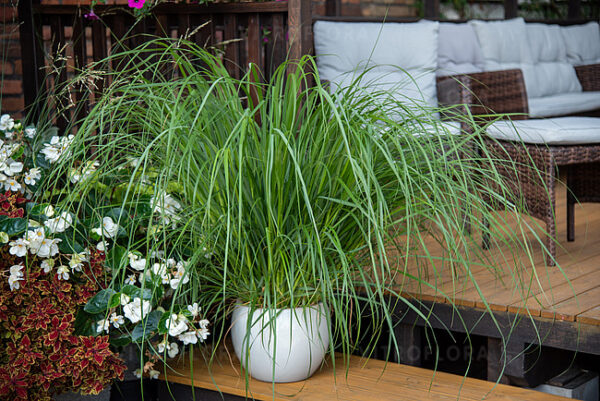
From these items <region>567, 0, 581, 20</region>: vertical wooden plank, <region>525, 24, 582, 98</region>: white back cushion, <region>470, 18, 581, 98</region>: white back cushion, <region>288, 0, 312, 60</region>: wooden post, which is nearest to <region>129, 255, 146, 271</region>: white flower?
<region>288, 0, 312, 60</region>: wooden post

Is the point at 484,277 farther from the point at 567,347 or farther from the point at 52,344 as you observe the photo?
the point at 52,344

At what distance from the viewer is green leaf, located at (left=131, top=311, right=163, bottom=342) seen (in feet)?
6.09

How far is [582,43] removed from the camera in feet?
17.9

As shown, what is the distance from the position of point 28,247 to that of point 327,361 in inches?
34.5

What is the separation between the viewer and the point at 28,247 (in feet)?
6.07

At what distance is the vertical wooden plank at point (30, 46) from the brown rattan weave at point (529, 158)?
1601 millimetres

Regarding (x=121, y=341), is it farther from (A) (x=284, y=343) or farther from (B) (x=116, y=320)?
(A) (x=284, y=343)

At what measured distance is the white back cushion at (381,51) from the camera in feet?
12.3

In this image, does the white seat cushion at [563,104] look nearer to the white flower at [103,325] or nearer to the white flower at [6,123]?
the white flower at [6,123]

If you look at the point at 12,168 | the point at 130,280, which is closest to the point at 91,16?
the point at 12,168

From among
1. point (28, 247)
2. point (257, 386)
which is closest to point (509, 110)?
point (257, 386)

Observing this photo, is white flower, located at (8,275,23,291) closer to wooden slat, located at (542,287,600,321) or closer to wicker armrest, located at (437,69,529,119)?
wooden slat, located at (542,287,600,321)

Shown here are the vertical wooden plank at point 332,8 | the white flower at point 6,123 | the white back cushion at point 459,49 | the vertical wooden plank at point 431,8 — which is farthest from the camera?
the vertical wooden plank at point 431,8

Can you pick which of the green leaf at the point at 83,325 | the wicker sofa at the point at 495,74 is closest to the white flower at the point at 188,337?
the green leaf at the point at 83,325
